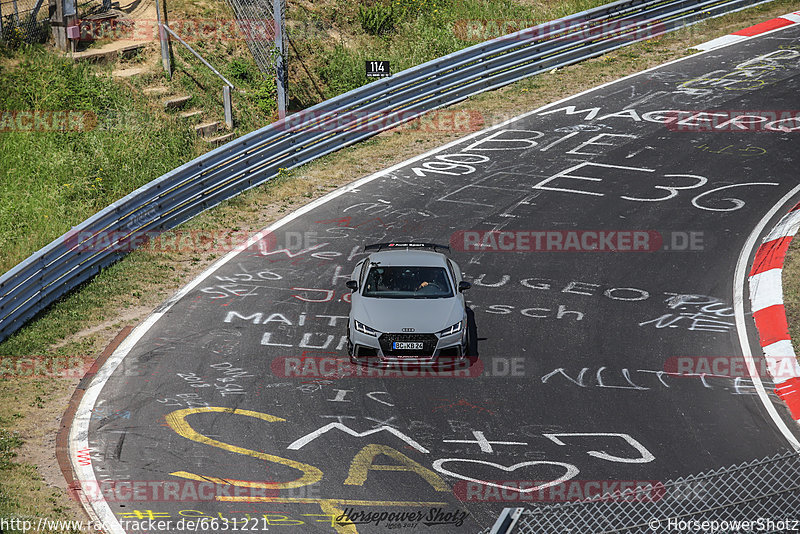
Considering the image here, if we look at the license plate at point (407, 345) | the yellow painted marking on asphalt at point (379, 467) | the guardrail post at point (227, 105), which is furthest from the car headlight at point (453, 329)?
the guardrail post at point (227, 105)

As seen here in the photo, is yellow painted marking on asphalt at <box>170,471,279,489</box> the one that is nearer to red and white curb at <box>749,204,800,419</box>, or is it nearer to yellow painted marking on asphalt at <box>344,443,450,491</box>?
yellow painted marking on asphalt at <box>344,443,450,491</box>

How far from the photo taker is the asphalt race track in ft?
34.7

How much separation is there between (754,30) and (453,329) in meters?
19.6

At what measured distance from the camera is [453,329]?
1285 cm

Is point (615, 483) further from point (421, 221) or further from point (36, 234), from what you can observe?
point (36, 234)

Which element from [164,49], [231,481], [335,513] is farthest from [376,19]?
[335,513]

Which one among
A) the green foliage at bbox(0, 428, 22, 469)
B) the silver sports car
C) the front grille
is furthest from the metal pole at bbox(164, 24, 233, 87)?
the green foliage at bbox(0, 428, 22, 469)

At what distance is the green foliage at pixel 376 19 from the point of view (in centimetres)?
2548

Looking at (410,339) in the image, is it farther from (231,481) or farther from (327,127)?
(327,127)

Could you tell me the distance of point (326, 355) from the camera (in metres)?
13.5

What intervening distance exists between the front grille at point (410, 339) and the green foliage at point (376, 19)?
49.3 ft

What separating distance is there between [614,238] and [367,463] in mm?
8351

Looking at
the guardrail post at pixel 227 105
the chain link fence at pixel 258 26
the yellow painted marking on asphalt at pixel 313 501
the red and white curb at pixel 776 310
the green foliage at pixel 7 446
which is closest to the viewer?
the yellow painted marking on asphalt at pixel 313 501

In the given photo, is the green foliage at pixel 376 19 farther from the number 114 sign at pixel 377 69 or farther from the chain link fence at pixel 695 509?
the chain link fence at pixel 695 509
